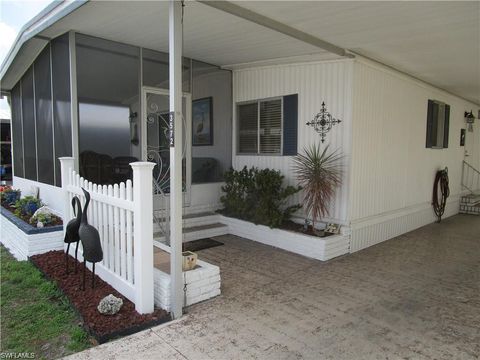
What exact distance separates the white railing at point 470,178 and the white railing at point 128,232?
8604 millimetres

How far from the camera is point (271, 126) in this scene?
229 inches

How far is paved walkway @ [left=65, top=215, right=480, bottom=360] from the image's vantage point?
8.27 feet

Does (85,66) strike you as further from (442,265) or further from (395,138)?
(442,265)

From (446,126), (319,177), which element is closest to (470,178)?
(446,126)

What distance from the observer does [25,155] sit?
6.97 metres

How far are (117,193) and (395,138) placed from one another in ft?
15.2

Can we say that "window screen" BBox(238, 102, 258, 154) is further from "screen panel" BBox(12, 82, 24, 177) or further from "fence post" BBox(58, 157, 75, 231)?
"screen panel" BBox(12, 82, 24, 177)

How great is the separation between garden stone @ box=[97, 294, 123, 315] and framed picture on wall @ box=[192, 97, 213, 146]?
3469mm

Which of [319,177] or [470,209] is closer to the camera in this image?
[319,177]

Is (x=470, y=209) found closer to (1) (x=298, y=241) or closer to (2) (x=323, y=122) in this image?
(2) (x=323, y=122)

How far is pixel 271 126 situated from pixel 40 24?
3.45 meters

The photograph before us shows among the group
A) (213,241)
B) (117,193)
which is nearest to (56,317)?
(117,193)

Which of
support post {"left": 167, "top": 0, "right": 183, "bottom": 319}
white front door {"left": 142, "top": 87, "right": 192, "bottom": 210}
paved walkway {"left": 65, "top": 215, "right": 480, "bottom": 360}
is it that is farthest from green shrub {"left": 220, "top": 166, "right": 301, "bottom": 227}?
support post {"left": 167, "top": 0, "right": 183, "bottom": 319}

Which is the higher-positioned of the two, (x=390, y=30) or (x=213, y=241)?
(x=390, y=30)
